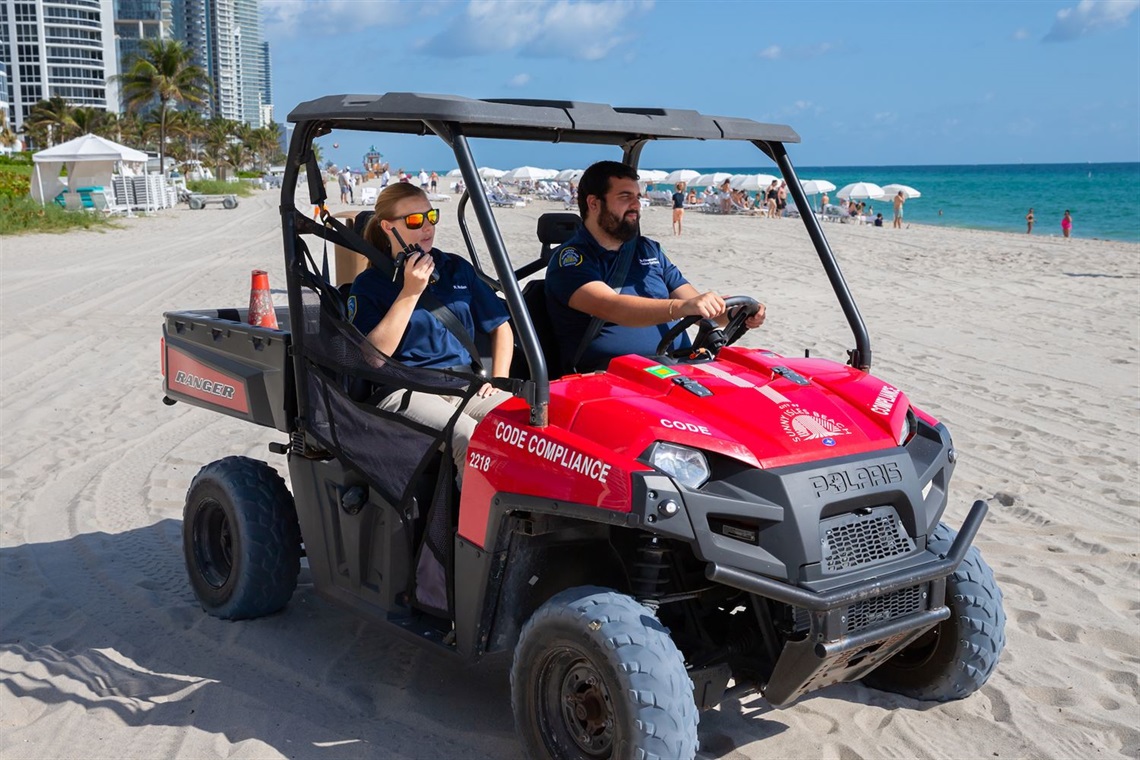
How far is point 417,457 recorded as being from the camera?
11.8 feet

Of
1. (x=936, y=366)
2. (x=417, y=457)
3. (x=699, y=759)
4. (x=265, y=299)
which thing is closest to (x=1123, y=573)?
(x=699, y=759)

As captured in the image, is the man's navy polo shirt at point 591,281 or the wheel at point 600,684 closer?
the wheel at point 600,684

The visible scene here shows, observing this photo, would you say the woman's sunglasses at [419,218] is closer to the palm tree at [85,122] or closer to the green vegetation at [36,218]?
the green vegetation at [36,218]

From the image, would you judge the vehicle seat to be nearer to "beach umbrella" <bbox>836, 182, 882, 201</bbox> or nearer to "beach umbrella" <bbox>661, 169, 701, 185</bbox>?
"beach umbrella" <bbox>836, 182, 882, 201</bbox>

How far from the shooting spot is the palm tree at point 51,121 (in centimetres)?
7481

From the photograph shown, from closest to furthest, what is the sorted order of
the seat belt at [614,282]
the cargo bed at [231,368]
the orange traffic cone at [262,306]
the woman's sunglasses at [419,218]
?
the woman's sunglasses at [419,218]
the seat belt at [614,282]
the cargo bed at [231,368]
the orange traffic cone at [262,306]

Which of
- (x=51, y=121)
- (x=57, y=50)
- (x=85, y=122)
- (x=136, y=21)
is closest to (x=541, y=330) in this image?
(x=85, y=122)

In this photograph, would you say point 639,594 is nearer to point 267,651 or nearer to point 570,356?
point 570,356

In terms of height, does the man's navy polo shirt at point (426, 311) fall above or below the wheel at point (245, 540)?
above

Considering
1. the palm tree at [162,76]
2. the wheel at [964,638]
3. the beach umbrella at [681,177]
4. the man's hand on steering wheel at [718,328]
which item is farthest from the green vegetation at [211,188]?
the wheel at [964,638]

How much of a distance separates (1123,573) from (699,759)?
2.62 m

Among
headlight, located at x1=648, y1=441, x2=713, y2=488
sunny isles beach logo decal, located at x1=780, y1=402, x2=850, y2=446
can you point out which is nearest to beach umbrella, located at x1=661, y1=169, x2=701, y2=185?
sunny isles beach logo decal, located at x1=780, y1=402, x2=850, y2=446

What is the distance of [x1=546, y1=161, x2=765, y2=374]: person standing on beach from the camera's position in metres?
4.01

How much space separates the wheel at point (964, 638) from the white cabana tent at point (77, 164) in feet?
105
